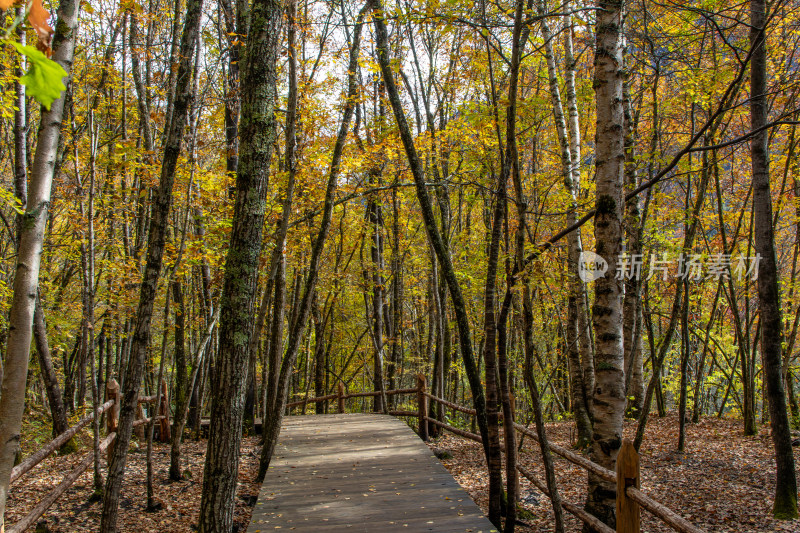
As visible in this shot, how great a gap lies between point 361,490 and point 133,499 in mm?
3781

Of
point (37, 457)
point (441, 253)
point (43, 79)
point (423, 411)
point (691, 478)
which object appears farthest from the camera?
point (423, 411)

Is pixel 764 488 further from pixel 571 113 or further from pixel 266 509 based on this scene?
pixel 266 509

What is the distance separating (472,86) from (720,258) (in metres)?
7.18

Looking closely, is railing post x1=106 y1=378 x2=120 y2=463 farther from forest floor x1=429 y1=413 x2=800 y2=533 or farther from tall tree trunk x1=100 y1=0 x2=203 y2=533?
forest floor x1=429 y1=413 x2=800 y2=533

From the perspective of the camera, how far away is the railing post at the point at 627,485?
3420mm

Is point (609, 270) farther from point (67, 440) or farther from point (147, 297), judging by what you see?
point (67, 440)

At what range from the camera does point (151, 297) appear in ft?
14.4

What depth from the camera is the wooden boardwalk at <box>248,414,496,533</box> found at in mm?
4105

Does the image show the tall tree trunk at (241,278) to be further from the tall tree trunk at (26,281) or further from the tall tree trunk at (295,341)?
the tall tree trunk at (295,341)

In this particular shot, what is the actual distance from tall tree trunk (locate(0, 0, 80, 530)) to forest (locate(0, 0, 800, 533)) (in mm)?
13

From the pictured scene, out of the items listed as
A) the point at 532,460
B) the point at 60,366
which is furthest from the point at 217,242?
the point at 60,366

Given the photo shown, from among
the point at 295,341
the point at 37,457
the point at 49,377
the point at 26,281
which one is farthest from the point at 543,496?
the point at 49,377

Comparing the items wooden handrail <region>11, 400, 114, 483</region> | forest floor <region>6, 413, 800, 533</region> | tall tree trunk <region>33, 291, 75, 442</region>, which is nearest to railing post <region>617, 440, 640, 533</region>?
forest floor <region>6, 413, 800, 533</region>

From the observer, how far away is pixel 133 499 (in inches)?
260
